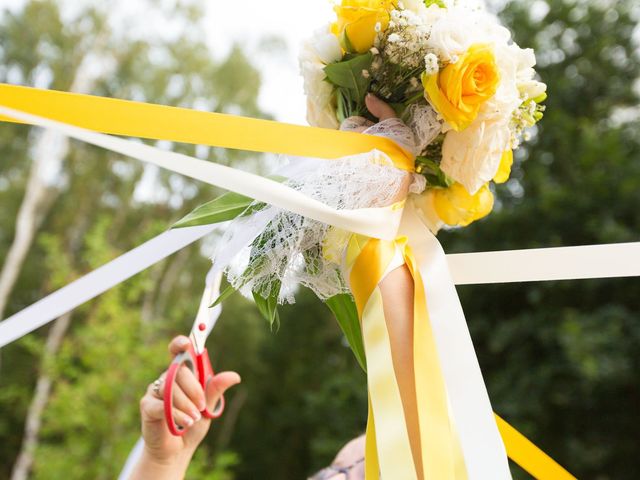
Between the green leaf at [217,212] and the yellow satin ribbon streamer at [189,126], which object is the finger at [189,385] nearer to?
the green leaf at [217,212]

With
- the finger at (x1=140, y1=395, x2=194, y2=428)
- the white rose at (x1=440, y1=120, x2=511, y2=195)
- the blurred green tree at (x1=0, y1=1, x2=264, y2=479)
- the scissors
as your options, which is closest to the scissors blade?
the scissors

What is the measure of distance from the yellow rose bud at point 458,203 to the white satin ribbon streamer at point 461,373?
82 mm

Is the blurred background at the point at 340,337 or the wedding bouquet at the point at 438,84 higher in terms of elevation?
the blurred background at the point at 340,337

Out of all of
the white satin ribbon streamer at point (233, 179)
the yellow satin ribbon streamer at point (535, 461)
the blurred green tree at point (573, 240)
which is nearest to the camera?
the white satin ribbon streamer at point (233, 179)

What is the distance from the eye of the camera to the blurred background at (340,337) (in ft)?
24.4

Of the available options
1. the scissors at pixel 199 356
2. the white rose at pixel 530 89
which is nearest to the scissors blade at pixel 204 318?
the scissors at pixel 199 356

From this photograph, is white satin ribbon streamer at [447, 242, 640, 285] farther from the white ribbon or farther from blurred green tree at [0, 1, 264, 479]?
blurred green tree at [0, 1, 264, 479]

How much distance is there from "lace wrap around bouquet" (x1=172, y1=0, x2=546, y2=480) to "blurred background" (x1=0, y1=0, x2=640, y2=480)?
546 cm

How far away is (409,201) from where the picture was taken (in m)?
1.21

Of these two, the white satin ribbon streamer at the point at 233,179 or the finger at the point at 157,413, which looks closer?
the white satin ribbon streamer at the point at 233,179

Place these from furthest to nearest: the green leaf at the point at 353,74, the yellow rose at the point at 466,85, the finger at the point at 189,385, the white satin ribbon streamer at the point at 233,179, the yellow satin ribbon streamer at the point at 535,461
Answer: the finger at the point at 189,385
the yellow satin ribbon streamer at the point at 535,461
the green leaf at the point at 353,74
the yellow rose at the point at 466,85
the white satin ribbon streamer at the point at 233,179

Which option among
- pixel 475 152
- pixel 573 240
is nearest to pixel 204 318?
pixel 475 152

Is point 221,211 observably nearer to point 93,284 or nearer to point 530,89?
point 93,284

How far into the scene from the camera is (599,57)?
866 cm
